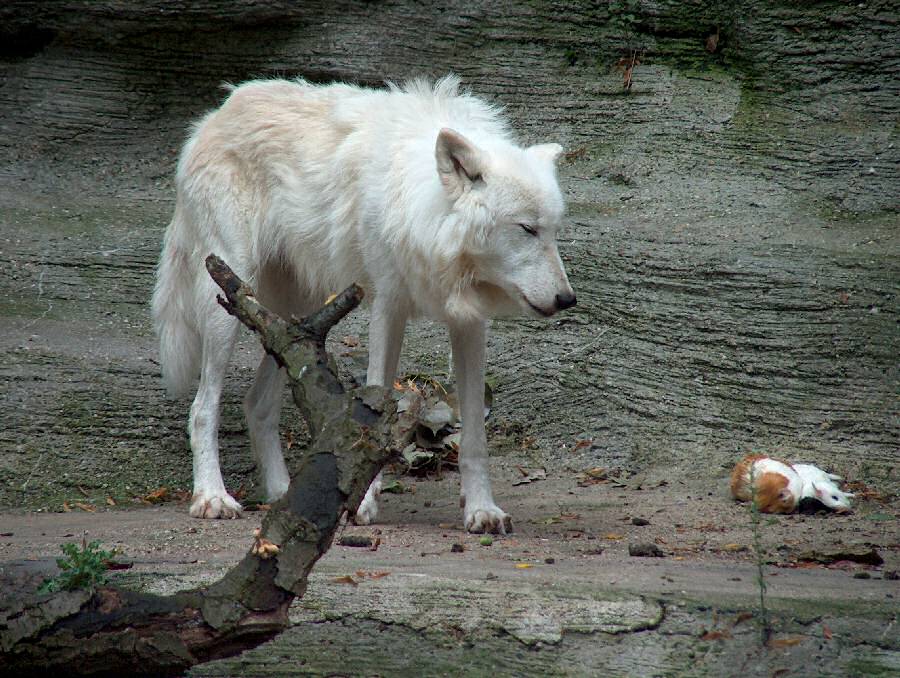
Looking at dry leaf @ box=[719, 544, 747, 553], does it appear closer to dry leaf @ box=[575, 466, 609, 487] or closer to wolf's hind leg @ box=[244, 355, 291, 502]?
dry leaf @ box=[575, 466, 609, 487]

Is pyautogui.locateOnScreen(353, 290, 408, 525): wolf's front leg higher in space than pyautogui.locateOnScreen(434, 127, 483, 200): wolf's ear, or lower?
lower

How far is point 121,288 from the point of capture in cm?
691

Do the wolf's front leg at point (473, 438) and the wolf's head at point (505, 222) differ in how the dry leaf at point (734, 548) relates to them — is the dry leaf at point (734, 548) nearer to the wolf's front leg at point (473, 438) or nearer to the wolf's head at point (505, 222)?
the wolf's front leg at point (473, 438)

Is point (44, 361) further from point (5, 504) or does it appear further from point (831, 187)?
point (831, 187)

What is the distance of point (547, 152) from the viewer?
4.92m

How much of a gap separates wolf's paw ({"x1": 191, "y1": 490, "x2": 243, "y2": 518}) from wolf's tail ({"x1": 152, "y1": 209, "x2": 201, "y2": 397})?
84cm

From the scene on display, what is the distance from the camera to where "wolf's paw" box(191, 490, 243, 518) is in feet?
17.0

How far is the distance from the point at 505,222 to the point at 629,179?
9.85 ft

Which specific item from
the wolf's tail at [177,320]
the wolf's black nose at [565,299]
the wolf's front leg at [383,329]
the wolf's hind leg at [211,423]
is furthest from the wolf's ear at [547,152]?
the wolf's tail at [177,320]

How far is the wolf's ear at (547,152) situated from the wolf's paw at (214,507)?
227cm

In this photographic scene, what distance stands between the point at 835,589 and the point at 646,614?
0.73 meters

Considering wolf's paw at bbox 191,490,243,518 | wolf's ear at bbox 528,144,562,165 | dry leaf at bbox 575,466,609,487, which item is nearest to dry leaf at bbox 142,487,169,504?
wolf's paw at bbox 191,490,243,518

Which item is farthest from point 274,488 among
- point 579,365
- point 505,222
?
point 505,222

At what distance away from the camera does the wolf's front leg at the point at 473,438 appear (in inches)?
A: 186
